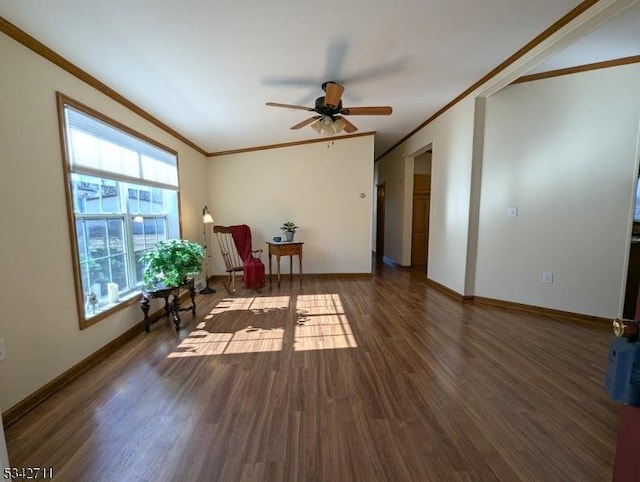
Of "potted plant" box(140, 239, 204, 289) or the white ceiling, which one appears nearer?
the white ceiling

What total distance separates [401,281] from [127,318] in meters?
4.02

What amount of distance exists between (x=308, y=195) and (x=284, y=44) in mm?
3049

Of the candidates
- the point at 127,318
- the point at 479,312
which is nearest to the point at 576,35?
the point at 479,312

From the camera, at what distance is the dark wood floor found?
1287mm

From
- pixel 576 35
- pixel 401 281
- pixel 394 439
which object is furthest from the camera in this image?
pixel 401 281

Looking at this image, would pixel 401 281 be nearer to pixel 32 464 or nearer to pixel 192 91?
pixel 192 91

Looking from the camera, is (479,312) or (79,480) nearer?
(79,480)

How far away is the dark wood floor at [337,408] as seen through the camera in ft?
4.22

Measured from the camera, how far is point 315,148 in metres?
4.95

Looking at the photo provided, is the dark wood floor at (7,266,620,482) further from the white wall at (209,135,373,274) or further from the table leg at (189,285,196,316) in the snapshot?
the white wall at (209,135,373,274)

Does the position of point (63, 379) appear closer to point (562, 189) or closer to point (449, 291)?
point (449, 291)

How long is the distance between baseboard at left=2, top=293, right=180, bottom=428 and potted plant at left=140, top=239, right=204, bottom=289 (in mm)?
516

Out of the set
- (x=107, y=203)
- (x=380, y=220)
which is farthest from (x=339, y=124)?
(x=380, y=220)

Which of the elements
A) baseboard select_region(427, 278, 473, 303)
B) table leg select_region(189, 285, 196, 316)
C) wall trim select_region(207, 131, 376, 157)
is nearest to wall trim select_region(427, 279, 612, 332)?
baseboard select_region(427, 278, 473, 303)
